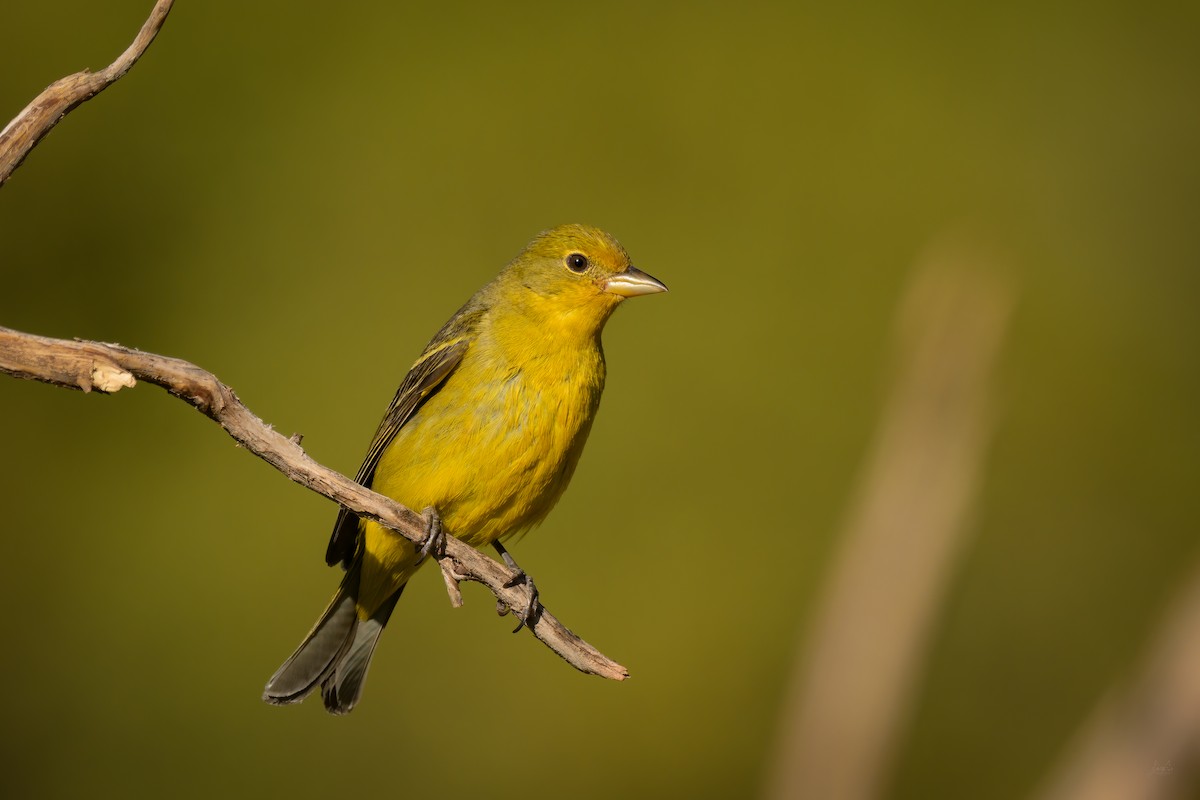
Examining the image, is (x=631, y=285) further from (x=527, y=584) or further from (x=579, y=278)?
(x=527, y=584)

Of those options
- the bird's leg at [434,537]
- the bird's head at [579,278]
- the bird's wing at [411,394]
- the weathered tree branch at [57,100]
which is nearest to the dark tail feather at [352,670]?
the bird's wing at [411,394]

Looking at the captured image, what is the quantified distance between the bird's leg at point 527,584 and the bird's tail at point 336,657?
421 millimetres

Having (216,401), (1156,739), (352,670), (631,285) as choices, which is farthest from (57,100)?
(1156,739)

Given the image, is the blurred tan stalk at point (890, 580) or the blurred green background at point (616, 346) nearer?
the blurred tan stalk at point (890, 580)

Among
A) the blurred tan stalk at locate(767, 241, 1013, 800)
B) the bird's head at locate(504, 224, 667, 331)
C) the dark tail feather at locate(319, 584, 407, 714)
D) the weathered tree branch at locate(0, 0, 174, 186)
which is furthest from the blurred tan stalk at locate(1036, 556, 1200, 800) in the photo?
the weathered tree branch at locate(0, 0, 174, 186)

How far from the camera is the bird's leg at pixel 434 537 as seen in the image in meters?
3.83

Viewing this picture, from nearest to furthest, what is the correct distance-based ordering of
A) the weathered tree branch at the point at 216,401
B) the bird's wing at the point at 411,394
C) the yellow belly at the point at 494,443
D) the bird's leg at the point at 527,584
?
the weathered tree branch at the point at 216,401 < the bird's leg at the point at 527,584 < the yellow belly at the point at 494,443 < the bird's wing at the point at 411,394

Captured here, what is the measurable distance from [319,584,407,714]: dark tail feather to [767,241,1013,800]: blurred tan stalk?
1740 millimetres

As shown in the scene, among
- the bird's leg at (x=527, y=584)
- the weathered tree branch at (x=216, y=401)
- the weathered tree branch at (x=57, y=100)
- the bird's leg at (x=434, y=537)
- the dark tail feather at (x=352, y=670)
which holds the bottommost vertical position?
the dark tail feather at (x=352, y=670)

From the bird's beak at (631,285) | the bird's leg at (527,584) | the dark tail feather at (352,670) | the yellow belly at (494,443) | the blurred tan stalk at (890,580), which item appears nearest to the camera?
the blurred tan stalk at (890,580)

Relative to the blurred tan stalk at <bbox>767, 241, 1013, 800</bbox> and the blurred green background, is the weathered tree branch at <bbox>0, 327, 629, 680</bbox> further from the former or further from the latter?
the blurred green background

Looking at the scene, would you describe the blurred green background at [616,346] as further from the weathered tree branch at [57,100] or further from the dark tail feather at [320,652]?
the weathered tree branch at [57,100]

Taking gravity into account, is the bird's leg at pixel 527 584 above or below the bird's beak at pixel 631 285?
below

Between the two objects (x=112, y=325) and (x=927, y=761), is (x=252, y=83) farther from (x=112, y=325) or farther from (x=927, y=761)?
(x=927, y=761)
